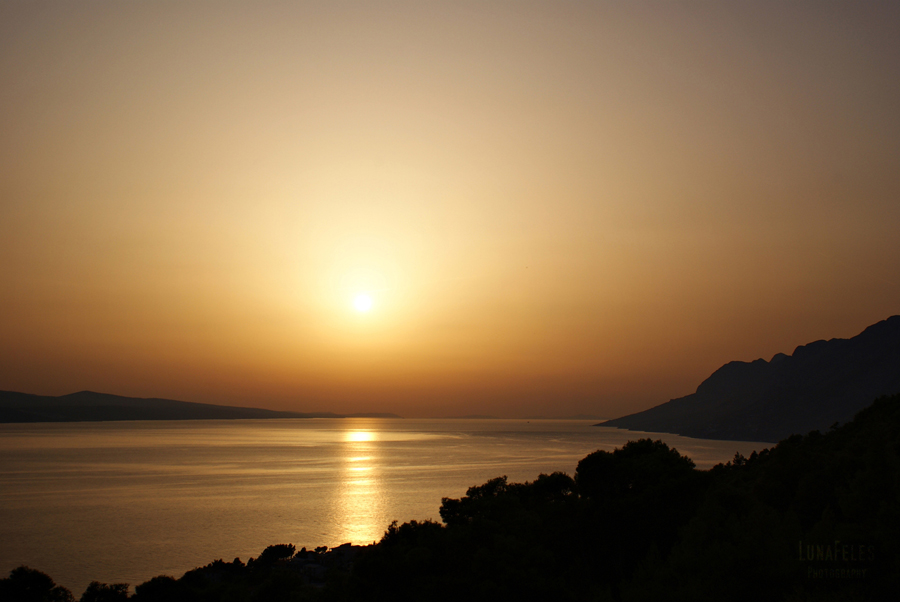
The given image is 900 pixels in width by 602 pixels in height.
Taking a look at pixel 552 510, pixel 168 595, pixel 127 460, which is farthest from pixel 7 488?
pixel 552 510

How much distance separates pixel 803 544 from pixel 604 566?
1784cm

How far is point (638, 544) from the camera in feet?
117

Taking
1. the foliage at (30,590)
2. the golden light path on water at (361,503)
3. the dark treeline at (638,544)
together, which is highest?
the dark treeline at (638,544)

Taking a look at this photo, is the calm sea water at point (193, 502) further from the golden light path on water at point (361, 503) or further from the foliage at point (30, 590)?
the foliage at point (30, 590)

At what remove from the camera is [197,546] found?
59.7 meters

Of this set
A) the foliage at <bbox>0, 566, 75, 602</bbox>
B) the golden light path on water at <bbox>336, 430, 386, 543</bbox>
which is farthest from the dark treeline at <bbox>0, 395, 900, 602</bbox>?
the golden light path on water at <bbox>336, 430, 386, 543</bbox>

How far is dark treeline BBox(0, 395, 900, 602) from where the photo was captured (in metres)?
18.3

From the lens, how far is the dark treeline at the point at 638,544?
18328 millimetres

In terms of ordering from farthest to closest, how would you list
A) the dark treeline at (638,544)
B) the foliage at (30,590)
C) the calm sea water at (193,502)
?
the calm sea water at (193,502), the foliage at (30,590), the dark treeline at (638,544)

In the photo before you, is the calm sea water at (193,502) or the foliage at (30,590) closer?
the foliage at (30,590)

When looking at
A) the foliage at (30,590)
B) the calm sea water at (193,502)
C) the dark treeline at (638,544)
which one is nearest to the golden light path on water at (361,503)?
the calm sea water at (193,502)

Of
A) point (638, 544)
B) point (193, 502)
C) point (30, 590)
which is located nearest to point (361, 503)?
point (193, 502)

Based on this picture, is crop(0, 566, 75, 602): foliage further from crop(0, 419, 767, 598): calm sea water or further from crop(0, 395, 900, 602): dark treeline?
crop(0, 419, 767, 598): calm sea water

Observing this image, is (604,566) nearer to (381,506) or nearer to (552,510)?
(552,510)
